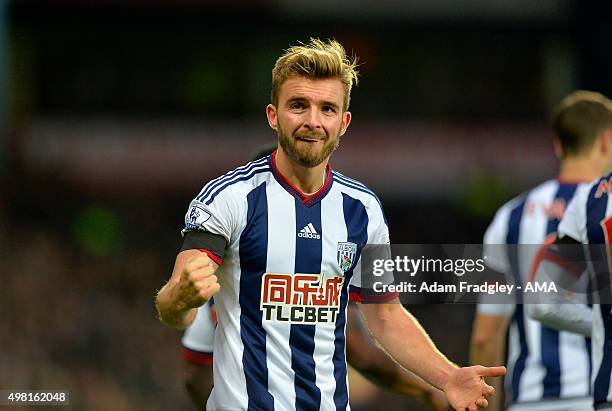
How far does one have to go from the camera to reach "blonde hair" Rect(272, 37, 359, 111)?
4.09 m

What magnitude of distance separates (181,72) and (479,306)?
12702 mm

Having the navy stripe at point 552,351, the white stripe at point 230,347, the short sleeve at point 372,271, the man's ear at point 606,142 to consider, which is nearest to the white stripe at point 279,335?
the white stripe at point 230,347

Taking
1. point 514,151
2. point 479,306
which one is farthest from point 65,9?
point 479,306

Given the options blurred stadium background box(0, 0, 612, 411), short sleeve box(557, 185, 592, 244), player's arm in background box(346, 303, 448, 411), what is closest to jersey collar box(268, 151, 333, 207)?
short sleeve box(557, 185, 592, 244)

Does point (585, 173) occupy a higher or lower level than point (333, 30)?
lower

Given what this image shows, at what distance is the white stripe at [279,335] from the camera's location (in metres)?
4.05

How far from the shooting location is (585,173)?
5.97 metres

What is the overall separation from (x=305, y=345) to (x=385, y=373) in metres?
1.51

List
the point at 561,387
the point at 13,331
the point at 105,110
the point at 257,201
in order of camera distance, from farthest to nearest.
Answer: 1. the point at 105,110
2. the point at 13,331
3. the point at 561,387
4. the point at 257,201

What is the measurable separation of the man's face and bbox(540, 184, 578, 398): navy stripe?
221 cm

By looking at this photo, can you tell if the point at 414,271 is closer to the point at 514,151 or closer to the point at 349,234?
the point at 349,234

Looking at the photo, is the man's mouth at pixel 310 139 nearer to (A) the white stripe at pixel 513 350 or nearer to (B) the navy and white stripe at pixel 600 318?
(B) the navy and white stripe at pixel 600 318

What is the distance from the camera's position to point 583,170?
599cm

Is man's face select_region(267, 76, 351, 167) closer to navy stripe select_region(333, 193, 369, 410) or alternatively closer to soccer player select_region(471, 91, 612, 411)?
navy stripe select_region(333, 193, 369, 410)
